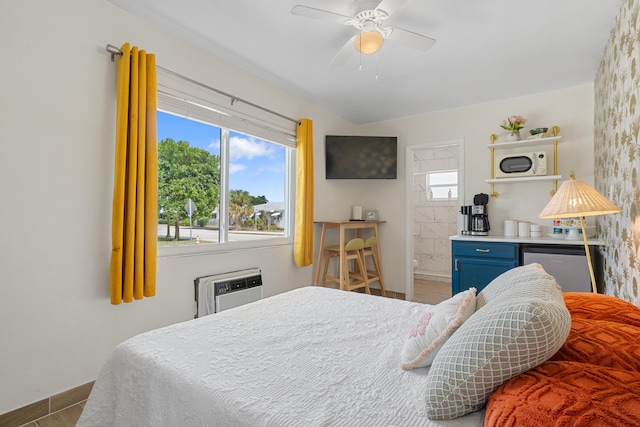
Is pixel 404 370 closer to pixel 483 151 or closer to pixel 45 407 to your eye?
pixel 45 407

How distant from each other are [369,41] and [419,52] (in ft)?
2.53

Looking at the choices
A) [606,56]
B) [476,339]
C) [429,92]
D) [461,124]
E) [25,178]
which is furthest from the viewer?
[461,124]

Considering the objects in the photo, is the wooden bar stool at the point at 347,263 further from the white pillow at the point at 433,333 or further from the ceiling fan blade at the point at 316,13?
the white pillow at the point at 433,333

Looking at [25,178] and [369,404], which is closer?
[369,404]

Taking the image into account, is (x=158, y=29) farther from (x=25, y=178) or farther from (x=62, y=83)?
(x=25, y=178)

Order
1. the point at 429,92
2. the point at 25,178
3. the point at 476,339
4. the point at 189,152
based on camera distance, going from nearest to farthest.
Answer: the point at 476,339
the point at 25,178
the point at 189,152
the point at 429,92

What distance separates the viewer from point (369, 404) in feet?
2.87

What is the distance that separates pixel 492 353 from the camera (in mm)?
750

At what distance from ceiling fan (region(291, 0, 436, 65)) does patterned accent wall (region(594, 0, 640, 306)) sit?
3.49 feet

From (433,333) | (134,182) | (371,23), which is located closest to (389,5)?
(371,23)

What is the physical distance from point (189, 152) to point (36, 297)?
141cm

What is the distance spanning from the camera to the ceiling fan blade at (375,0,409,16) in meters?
1.78

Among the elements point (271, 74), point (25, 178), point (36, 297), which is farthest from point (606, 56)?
point (36, 297)

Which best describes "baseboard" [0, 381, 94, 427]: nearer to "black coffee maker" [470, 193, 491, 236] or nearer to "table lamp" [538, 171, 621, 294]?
"table lamp" [538, 171, 621, 294]
